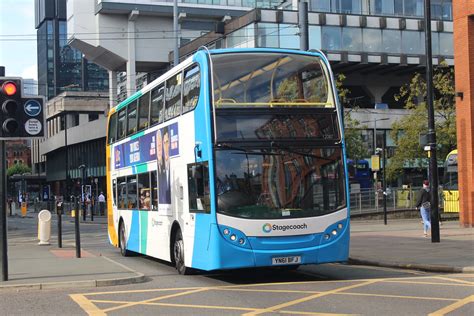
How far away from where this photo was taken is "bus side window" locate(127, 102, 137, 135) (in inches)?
650

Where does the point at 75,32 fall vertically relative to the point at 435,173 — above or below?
above

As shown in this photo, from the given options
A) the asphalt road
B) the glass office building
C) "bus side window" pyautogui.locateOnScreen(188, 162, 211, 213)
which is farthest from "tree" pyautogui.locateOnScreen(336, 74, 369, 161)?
the glass office building

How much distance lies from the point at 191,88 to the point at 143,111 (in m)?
3.80

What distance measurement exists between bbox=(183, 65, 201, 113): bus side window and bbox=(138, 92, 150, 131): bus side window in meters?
2.87

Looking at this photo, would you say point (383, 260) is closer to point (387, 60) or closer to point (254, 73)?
point (254, 73)

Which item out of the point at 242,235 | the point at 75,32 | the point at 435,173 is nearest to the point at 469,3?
the point at 435,173

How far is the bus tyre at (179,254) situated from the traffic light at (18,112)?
3452mm

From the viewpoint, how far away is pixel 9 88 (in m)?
12.3

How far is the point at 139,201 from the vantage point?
16.3m

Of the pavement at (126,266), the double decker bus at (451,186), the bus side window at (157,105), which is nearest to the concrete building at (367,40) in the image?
the double decker bus at (451,186)

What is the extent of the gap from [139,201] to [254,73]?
5985 millimetres

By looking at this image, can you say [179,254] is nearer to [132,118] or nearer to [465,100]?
[132,118]

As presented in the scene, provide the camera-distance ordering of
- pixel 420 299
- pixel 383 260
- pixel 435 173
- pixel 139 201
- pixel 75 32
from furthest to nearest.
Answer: pixel 75 32 < pixel 435 173 < pixel 139 201 < pixel 383 260 < pixel 420 299

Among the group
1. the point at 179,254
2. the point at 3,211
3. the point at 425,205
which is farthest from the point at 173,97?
the point at 425,205
